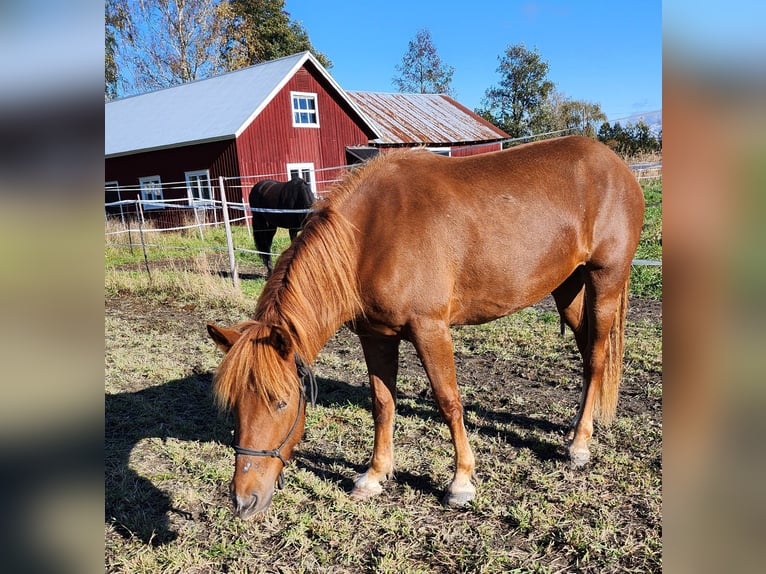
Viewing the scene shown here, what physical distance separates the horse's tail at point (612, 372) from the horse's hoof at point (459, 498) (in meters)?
1.22

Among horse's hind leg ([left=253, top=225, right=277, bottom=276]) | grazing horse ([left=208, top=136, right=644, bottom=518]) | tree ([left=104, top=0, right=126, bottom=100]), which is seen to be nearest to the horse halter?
grazing horse ([left=208, top=136, right=644, bottom=518])

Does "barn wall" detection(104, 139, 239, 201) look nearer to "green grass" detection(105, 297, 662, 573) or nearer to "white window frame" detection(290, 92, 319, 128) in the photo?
"white window frame" detection(290, 92, 319, 128)

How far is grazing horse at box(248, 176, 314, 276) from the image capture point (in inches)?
373

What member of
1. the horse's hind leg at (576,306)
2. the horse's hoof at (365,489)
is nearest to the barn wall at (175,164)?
the horse's hind leg at (576,306)

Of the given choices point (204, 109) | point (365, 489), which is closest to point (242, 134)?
point (204, 109)

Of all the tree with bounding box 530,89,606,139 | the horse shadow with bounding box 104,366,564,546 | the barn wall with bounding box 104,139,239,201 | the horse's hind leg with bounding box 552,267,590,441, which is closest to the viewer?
the horse shadow with bounding box 104,366,564,546

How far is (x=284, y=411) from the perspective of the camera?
2.24 m

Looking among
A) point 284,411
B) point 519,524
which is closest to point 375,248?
point 284,411

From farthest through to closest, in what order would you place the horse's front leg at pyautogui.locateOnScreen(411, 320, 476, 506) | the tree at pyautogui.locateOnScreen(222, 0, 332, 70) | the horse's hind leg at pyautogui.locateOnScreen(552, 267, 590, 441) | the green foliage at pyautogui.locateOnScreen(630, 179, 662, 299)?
1. the tree at pyautogui.locateOnScreen(222, 0, 332, 70)
2. the green foliage at pyautogui.locateOnScreen(630, 179, 662, 299)
3. the horse's hind leg at pyautogui.locateOnScreen(552, 267, 590, 441)
4. the horse's front leg at pyautogui.locateOnScreen(411, 320, 476, 506)

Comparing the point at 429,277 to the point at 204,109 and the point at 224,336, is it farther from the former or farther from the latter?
the point at 204,109

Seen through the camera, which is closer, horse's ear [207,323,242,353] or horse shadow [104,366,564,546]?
horse's ear [207,323,242,353]
